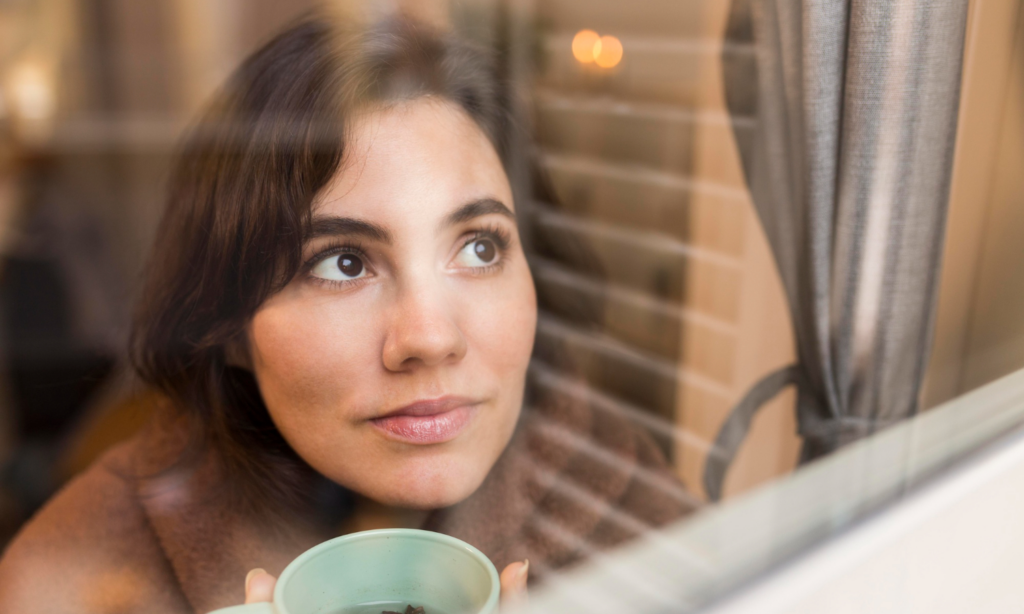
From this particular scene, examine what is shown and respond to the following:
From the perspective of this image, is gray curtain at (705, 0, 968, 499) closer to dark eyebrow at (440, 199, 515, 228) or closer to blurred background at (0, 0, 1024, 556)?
blurred background at (0, 0, 1024, 556)

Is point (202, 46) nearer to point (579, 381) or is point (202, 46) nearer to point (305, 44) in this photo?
point (305, 44)

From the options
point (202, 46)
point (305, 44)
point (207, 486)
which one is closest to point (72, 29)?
point (202, 46)

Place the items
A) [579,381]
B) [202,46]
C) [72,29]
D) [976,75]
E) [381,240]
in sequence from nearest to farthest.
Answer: [381,240]
[976,75]
[579,381]
[202,46]
[72,29]

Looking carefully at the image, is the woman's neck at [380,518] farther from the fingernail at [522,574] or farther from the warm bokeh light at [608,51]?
the warm bokeh light at [608,51]

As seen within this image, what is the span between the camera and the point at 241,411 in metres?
0.60

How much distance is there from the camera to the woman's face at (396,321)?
53 centimetres

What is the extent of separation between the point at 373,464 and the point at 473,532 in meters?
0.11

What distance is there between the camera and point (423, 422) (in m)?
0.56

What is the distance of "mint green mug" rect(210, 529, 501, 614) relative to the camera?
1.43 feet

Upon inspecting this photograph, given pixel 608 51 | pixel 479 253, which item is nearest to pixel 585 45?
pixel 608 51

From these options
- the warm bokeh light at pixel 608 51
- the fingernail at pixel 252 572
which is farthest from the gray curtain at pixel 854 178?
the fingernail at pixel 252 572

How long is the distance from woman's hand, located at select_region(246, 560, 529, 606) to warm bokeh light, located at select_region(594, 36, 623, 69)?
2.75ft

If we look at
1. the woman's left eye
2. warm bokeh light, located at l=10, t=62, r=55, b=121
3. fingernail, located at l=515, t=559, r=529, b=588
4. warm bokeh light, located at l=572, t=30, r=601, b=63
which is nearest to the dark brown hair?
the woman's left eye

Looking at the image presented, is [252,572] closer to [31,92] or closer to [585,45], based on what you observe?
[585,45]
